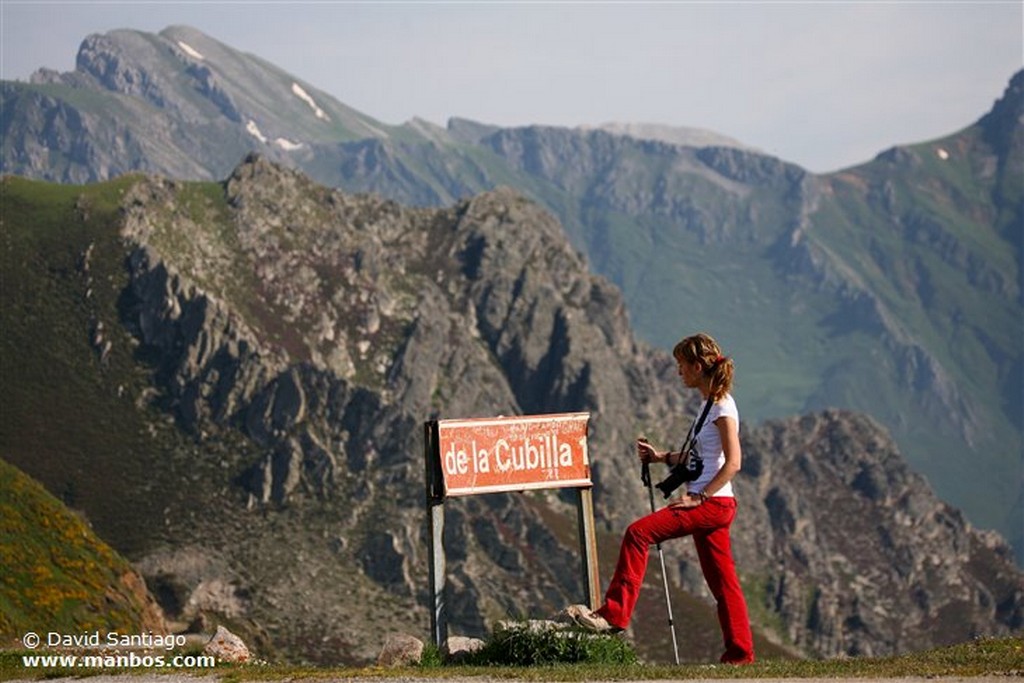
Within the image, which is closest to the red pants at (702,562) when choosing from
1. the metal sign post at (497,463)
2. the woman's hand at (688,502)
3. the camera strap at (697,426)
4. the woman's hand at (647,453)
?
the woman's hand at (688,502)

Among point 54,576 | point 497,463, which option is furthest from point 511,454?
point 54,576

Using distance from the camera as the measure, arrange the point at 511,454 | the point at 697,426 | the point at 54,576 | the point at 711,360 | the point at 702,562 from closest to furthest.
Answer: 1. the point at 702,562
2. the point at 711,360
3. the point at 697,426
4. the point at 511,454
5. the point at 54,576

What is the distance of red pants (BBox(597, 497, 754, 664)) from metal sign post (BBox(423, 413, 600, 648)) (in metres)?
3.75

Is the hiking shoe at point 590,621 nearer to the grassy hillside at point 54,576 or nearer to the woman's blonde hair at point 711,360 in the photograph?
the woman's blonde hair at point 711,360

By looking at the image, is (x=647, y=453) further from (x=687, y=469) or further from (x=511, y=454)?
(x=511, y=454)

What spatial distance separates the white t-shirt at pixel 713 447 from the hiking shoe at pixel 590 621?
2.86 meters

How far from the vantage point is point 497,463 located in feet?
95.9

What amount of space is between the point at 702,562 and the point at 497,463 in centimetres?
557

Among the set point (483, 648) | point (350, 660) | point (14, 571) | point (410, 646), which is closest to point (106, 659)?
point (410, 646)

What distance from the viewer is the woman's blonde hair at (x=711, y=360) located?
82.5ft

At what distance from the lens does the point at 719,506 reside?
2502 centimetres

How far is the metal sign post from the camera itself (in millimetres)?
28953

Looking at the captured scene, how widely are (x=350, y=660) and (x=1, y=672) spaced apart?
16780 centimetres

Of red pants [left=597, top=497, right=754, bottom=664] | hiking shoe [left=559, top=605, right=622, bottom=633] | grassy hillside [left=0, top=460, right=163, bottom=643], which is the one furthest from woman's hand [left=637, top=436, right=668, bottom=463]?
grassy hillside [left=0, top=460, right=163, bottom=643]
